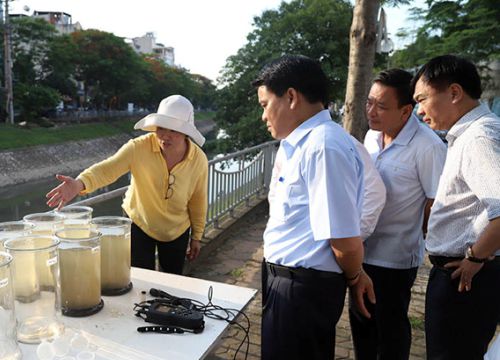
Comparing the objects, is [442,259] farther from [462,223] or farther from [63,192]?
[63,192]

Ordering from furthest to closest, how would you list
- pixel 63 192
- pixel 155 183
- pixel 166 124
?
pixel 155 183 < pixel 166 124 < pixel 63 192

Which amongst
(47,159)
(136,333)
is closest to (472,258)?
(136,333)

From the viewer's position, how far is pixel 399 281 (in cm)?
224

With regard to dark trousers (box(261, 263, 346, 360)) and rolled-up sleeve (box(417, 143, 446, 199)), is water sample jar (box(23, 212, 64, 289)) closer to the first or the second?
dark trousers (box(261, 263, 346, 360))

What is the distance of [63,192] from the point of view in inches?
81.8

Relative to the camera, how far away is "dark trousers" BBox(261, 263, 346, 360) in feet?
5.30

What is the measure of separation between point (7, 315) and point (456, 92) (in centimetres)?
182

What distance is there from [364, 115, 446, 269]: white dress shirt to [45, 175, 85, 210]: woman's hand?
1539mm

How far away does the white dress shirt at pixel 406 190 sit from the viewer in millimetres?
2102

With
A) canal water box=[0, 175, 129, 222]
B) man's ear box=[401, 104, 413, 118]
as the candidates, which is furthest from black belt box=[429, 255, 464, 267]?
canal water box=[0, 175, 129, 222]

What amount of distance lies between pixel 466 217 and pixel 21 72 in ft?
107

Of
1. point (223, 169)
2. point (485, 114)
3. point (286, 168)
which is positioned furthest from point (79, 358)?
point (223, 169)

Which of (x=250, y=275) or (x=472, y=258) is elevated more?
(x=472, y=258)

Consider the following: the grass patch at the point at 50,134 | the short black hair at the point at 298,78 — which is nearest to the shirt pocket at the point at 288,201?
the short black hair at the point at 298,78
